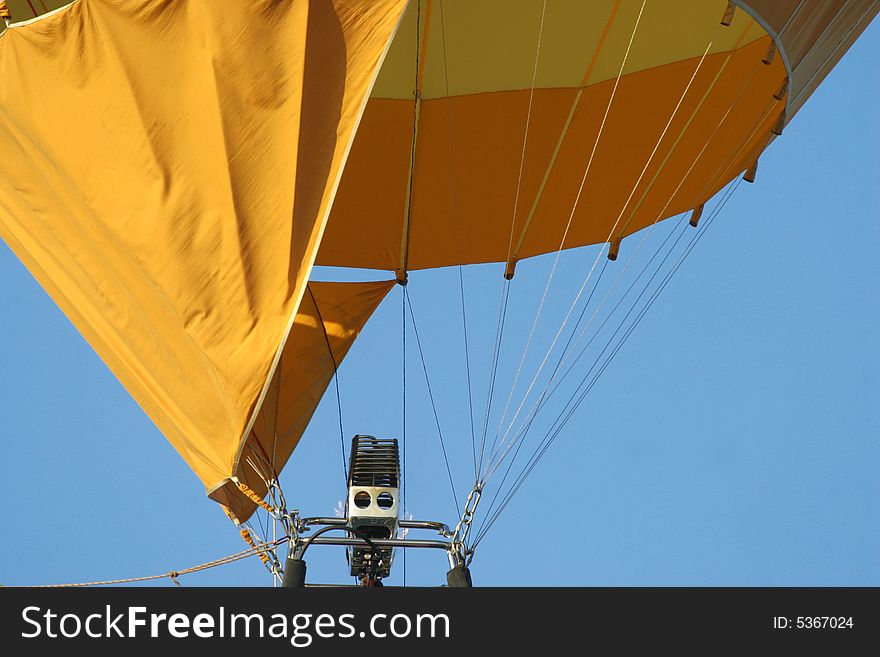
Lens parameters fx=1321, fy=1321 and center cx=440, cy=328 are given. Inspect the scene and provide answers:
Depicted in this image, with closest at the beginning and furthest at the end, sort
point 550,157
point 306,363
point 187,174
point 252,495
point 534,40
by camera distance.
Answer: point 252,495
point 187,174
point 534,40
point 306,363
point 550,157

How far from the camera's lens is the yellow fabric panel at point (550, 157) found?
9.87m

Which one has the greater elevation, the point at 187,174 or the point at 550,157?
the point at 550,157

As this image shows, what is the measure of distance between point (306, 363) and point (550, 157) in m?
2.47

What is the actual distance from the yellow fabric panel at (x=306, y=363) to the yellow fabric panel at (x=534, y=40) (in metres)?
1.72

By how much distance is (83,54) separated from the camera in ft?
25.3

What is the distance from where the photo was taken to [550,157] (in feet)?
33.6

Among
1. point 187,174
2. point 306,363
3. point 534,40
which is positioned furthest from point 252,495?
point 534,40

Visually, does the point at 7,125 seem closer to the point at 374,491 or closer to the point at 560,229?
the point at 374,491

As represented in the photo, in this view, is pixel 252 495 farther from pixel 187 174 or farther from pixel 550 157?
pixel 550 157

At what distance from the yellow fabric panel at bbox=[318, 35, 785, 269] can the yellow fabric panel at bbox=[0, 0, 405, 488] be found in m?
2.83
